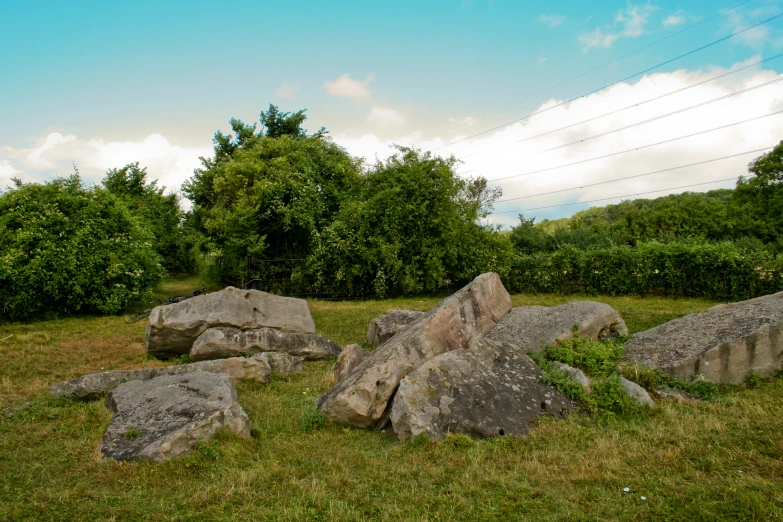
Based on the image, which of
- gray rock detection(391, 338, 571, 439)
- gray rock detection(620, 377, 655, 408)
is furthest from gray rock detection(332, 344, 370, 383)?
gray rock detection(620, 377, 655, 408)

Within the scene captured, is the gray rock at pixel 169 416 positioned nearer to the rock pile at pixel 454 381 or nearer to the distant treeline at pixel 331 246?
the rock pile at pixel 454 381

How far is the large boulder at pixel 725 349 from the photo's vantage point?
8.46 meters

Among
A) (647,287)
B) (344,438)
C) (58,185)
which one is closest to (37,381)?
(344,438)

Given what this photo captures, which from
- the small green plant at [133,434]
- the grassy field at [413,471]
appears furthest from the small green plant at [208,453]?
the small green plant at [133,434]

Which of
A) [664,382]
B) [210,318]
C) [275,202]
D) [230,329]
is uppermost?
[275,202]

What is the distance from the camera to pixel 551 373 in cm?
786

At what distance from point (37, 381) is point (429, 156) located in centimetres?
1712

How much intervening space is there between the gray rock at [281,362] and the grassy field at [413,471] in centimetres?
231

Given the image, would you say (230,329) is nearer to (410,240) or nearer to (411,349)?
(411,349)

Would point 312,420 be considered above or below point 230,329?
below

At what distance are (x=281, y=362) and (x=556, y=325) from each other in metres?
5.56

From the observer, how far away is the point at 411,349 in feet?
28.1

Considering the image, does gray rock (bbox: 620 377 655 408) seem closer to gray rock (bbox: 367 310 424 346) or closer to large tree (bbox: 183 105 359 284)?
gray rock (bbox: 367 310 424 346)

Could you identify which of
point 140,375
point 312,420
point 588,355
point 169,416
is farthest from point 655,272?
point 169,416
